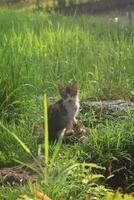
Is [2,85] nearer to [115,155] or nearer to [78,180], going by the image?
[115,155]

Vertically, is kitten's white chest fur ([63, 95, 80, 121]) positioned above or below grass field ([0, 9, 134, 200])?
above

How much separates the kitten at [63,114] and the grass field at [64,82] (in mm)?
195

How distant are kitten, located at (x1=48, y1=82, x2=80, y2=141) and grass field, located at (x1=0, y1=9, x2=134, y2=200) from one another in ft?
0.64

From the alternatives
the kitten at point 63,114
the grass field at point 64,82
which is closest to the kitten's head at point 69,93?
the kitten at point 63,114

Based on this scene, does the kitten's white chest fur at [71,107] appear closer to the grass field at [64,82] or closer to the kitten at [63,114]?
the kitten at [63,114]

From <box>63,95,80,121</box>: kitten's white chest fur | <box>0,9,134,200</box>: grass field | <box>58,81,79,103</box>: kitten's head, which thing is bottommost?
<box>0,9,134,200</box>: grass field

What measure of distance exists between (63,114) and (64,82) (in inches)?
80.2

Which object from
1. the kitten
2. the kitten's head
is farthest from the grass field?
the kitten's head

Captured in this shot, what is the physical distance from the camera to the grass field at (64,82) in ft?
14.4

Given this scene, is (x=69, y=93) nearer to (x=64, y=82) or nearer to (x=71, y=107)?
(x=71, y=107)

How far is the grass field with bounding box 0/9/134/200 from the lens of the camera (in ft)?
14.4

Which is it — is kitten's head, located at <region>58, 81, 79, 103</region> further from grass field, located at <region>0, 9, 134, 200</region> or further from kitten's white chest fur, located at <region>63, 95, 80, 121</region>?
grass field, located at <region>0, 9, 134, 200</region>

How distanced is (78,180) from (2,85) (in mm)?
2162

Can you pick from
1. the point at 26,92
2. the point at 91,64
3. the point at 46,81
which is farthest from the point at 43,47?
the point at 26,92
